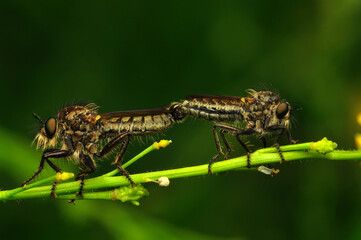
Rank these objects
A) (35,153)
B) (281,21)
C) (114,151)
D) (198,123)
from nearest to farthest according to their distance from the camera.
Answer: (114,151), (35,153), (198,123), (281,21)

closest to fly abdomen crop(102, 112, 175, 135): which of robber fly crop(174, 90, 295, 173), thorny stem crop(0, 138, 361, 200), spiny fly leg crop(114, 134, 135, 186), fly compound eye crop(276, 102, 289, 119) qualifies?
robber fly crop(174, 90, 295, 173)

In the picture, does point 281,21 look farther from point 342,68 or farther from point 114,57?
point 114,57

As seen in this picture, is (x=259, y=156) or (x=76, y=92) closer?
(x=259, y=156)

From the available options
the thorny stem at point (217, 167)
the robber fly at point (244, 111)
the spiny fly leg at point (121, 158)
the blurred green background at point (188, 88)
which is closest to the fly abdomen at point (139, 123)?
the robber fly at point (244, 111)

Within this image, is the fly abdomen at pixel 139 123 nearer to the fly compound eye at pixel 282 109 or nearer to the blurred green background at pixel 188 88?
the blurred green background at pixel 188 88

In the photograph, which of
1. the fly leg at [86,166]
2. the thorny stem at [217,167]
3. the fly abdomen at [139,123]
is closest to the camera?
the thorny stem at [217,167]

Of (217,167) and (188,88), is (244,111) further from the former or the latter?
(188,88)

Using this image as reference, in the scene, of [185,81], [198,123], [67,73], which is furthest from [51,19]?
[198,123]

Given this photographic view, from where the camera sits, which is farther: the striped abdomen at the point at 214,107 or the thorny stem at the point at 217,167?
the striped abdomen at the point at 214,107
